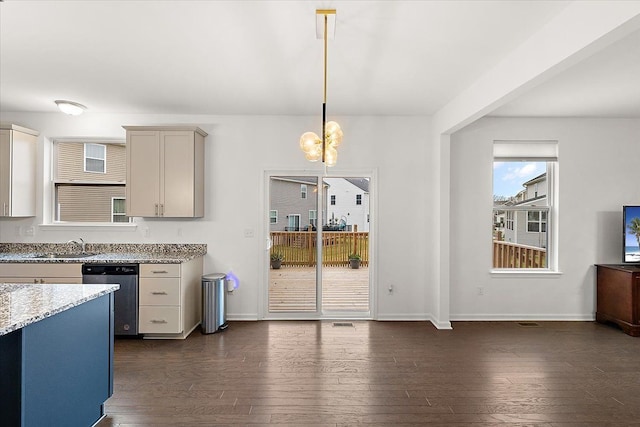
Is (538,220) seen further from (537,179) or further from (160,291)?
(160,291)

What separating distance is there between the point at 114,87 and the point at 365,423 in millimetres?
4002

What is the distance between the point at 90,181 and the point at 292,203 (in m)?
2.73

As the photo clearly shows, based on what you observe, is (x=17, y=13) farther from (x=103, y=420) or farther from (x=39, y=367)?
(x=103, y=420)

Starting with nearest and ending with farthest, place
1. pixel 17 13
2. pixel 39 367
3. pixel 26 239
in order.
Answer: pixel 39 367 < pixel 17 13 < pixel 26 239

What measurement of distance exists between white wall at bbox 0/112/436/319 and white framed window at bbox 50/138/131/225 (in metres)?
0.73

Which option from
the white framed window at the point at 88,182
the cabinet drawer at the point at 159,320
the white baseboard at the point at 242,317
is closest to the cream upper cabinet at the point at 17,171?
the white framed window at the point at 88,182

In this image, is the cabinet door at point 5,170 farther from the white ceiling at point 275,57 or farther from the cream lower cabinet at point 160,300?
the cream lower cabinet at point 160,300

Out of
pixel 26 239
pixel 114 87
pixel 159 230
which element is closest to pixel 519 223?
pixel 159 230

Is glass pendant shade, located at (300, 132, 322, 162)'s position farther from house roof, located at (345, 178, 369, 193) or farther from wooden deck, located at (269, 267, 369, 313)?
wooden deck, located at (269, 267, 369, 313)

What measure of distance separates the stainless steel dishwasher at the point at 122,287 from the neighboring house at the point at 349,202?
253cm

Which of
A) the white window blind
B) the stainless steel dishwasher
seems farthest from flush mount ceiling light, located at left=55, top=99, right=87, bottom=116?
the white window blind

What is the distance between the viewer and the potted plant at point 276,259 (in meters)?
5.39

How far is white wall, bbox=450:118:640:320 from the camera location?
528 centimetres

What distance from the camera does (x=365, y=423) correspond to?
267 centimetres
